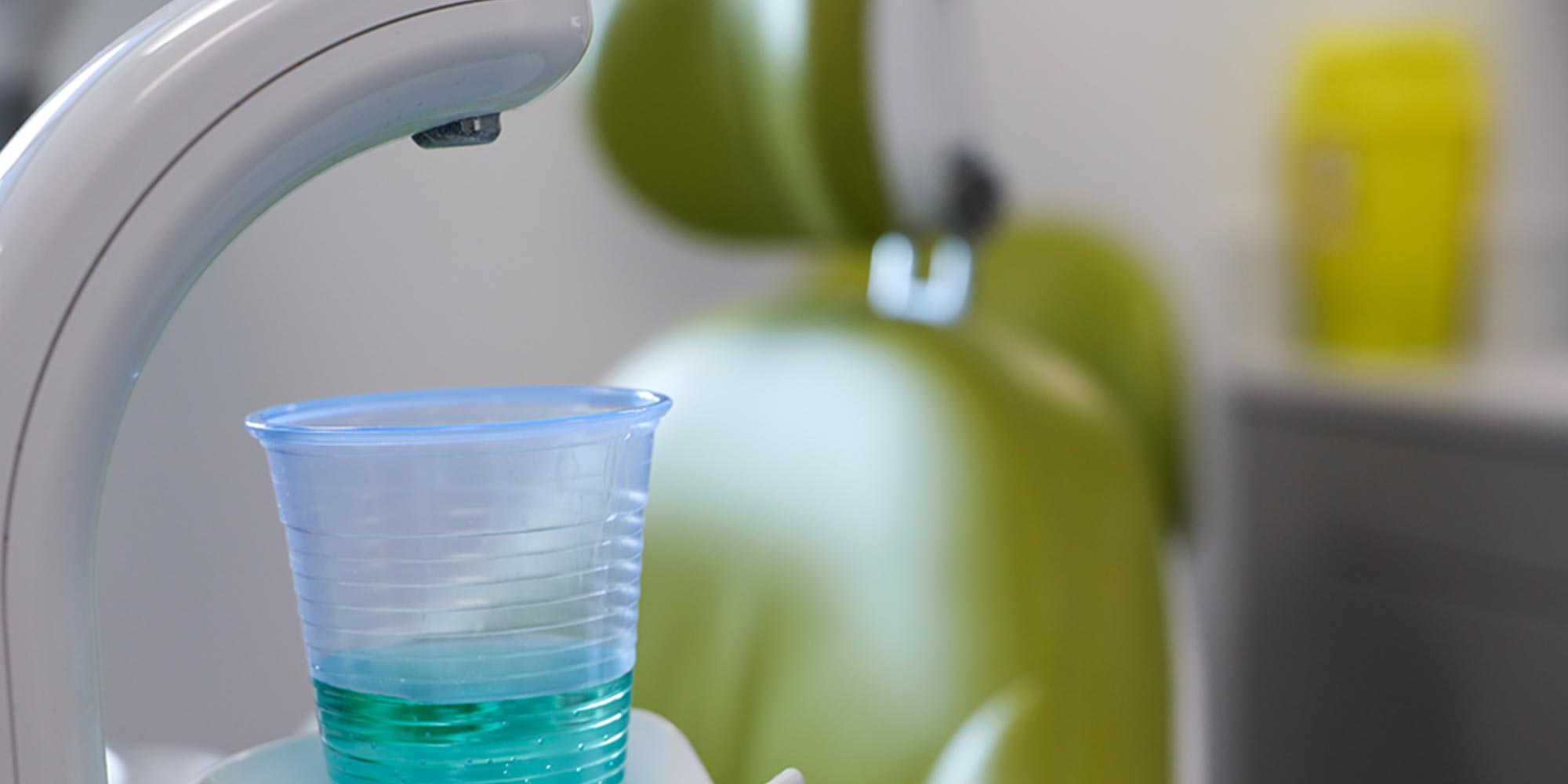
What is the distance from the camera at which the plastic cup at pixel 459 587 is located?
0.28 meters

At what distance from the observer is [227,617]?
92 centimetres

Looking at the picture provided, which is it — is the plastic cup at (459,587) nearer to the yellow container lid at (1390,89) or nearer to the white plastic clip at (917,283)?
the white plastic clip at (917,283)

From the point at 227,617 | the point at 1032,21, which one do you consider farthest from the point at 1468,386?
the point at 227,617

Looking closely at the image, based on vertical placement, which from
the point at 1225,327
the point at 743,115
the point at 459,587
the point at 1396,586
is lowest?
the point at 1396,586

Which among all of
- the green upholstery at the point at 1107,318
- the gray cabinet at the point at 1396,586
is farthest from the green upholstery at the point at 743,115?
the gray cabinet at the point at 1396,586

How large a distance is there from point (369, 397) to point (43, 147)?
11 cm

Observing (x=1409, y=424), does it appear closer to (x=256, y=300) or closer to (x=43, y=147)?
(x=256, y=300)

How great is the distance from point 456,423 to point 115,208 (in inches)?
4.9

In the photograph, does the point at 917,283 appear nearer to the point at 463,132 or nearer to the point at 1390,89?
the point at 463,132

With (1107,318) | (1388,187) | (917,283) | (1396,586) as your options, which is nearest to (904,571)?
(917,283)

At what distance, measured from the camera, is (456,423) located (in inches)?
14.3

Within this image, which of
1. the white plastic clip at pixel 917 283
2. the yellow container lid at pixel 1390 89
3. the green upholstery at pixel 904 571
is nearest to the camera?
the green upholstery at pixel 904 571

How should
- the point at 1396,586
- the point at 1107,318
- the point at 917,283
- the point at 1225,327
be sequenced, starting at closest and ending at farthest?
1. the point at 917,283
2. the point at 1107,318
3. the point at 1396,586
4. the point at 1225,327

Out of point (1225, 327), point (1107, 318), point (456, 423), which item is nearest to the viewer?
point (456, 423)
